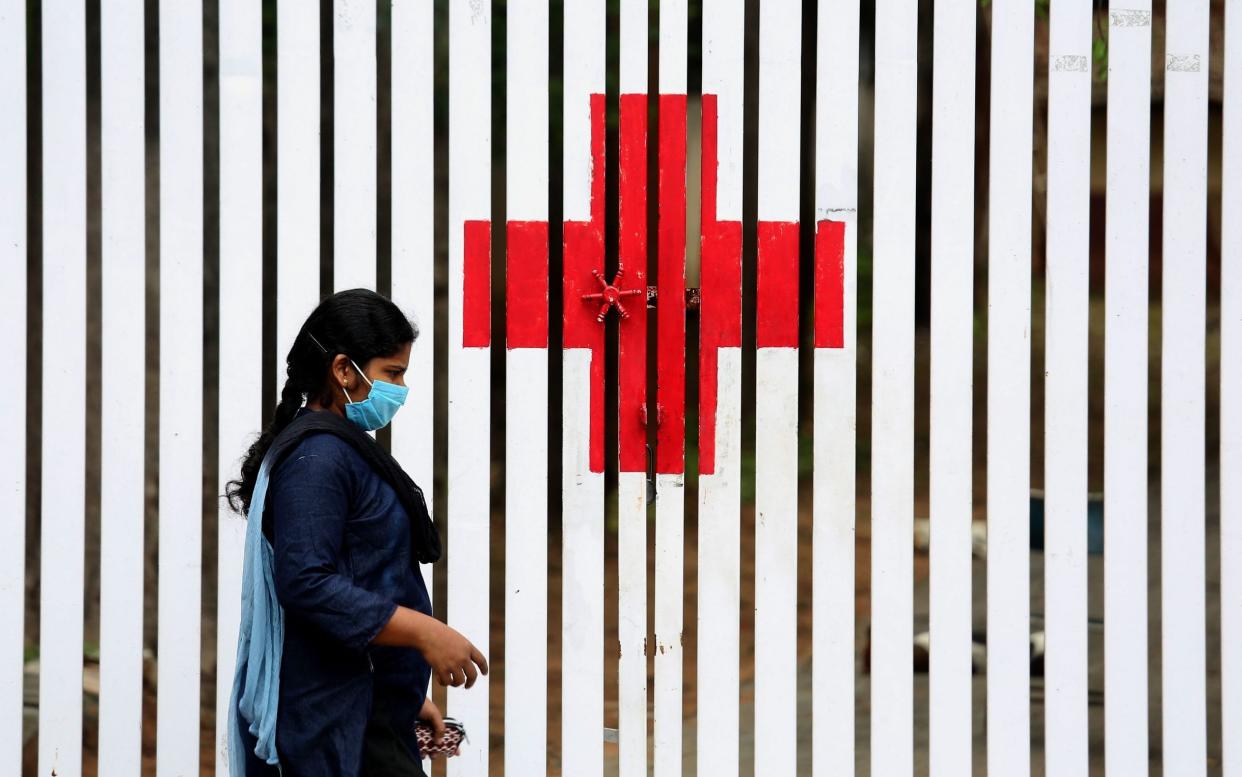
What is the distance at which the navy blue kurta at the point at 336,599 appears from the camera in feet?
6.88

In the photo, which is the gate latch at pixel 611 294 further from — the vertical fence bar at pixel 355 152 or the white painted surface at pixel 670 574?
the vertical fence bar at pixel 355 152

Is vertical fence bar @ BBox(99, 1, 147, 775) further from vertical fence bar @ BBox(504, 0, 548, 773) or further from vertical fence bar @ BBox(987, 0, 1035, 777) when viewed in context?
vertical fence bar @ BBox(987, 0, 1035, 777)

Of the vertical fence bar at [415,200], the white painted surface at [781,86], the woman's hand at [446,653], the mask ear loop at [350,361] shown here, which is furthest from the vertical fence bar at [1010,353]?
the mask ear loop at [350,361]

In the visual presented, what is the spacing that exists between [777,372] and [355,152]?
1195mm

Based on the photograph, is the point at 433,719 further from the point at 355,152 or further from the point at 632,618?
the point at 355,152

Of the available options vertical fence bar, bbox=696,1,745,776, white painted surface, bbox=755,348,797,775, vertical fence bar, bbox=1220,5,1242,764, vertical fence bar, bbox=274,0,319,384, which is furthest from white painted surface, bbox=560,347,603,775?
vertical fence bar, bbox=1220,5,1242,764

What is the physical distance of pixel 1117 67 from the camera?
3105 millimetres

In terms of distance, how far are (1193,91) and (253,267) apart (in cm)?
240

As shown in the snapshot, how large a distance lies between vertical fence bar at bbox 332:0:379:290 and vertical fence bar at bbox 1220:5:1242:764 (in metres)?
2.14

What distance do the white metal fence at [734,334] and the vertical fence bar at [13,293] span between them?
17cm

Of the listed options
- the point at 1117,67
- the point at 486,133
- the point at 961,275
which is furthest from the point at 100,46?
the point at 1117,67

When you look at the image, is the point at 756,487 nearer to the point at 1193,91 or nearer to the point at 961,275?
the point at 961,275

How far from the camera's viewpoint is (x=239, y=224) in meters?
3.13

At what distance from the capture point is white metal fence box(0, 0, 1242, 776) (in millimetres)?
3104
